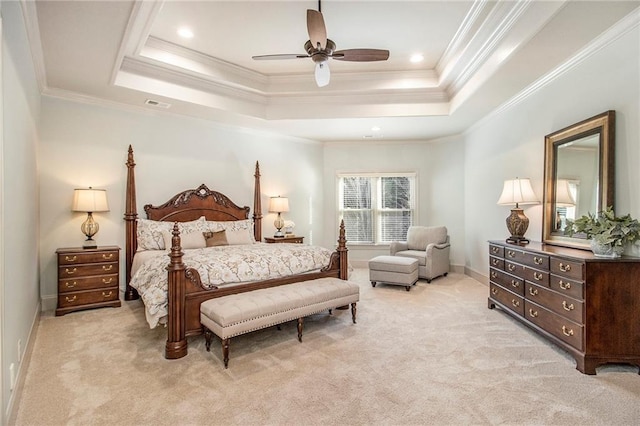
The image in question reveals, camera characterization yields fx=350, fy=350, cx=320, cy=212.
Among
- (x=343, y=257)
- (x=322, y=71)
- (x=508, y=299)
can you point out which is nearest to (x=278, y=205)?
(x=343, y=257)

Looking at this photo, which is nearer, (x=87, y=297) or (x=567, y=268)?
(x=567, y=268)

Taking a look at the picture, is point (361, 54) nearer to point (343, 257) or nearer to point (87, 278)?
point (343, 257)

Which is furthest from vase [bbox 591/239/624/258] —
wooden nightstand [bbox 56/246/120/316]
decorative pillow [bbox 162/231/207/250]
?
wooden nightstand [bbox 56/246/120/316]

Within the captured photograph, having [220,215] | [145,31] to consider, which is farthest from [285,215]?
[145,31]

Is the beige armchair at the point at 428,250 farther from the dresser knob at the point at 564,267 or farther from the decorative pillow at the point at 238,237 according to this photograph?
the dresser knob at the point at 564,267

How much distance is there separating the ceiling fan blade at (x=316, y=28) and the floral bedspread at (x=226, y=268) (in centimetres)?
218

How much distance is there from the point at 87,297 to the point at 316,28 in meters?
4.04


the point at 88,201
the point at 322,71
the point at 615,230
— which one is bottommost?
the point at 615,230

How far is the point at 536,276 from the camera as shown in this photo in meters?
3.36

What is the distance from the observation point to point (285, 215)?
22.7ft

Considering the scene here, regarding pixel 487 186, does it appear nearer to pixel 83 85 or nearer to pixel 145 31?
pixel 145 31

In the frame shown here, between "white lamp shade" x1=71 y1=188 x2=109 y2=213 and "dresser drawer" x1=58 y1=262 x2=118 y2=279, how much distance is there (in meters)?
0.68

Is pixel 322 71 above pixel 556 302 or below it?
above

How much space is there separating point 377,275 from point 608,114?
355cm
